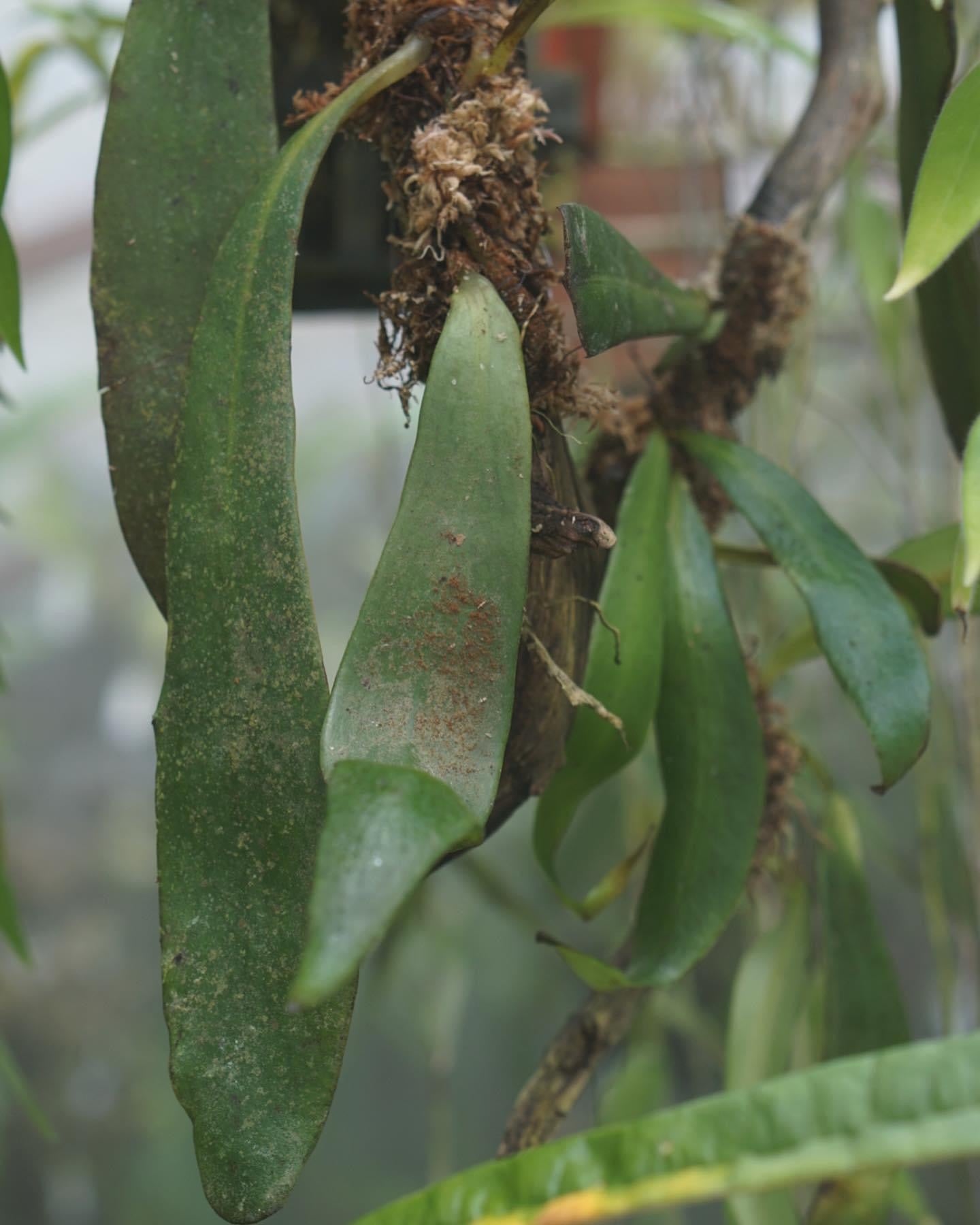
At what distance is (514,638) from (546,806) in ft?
0.52

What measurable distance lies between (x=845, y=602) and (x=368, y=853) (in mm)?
290

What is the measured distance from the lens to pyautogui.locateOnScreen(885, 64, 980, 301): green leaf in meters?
0.38

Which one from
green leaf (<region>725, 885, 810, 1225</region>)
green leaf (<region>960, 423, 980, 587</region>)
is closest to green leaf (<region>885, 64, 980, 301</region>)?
green leaf (<region>960, 423, 980, 587</region>)

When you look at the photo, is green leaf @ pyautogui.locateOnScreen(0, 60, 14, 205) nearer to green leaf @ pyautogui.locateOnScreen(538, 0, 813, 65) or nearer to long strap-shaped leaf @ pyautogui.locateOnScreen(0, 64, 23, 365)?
long strap-shaped leaf @ pyautogui.locateOnScreen(0, 64, 23, 365)

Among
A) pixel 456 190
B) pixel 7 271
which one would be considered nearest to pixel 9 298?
pixel 7 271

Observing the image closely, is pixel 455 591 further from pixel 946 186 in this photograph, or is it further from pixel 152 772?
pixel 152 772

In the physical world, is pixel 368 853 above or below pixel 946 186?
below

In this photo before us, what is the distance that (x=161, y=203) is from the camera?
17.9 inches

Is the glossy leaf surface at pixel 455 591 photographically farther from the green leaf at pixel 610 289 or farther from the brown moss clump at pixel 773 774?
the brown moss clump at pixel 773 774

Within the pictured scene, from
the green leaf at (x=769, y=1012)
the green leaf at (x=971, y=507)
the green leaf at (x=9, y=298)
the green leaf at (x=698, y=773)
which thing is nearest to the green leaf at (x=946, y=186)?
the green leaf at (x=971, y=507)

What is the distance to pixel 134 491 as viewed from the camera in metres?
0.44

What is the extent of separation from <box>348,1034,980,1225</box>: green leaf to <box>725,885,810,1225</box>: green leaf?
393 mm

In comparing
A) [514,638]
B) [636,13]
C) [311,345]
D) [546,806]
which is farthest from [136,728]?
[514,638]

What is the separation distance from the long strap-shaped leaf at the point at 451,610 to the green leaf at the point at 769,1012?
438mm
